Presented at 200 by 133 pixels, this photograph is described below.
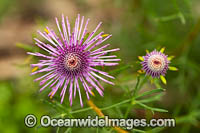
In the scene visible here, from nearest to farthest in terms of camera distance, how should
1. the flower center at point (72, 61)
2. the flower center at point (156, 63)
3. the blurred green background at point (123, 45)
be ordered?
the flower center at point (156, 63) < the flower center at point (72, 61) < the blurred green background at point (123, 45)

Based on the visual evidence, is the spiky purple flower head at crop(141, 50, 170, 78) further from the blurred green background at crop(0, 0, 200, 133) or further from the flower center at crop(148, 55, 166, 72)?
the blurred green background at crop(0, 0, 200, 133)

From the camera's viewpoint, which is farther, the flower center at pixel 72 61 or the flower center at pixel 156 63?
the flower center at pixel 72 61

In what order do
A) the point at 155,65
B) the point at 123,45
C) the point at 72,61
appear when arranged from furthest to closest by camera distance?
the point at 123,45, the point at 72,61, the point at 155,65

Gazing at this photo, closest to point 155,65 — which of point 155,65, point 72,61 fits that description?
point 155,65

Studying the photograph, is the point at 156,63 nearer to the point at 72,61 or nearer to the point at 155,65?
the point at 155,65

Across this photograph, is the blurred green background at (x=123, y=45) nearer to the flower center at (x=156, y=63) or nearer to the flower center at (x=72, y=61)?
the flower center at (x=72, y=61)

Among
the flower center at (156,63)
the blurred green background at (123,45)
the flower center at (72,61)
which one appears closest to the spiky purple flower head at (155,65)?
the flower center at (156,63)

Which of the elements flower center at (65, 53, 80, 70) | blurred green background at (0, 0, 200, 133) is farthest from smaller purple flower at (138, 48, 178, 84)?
blurred green background at (0, 0, 200, 133)
